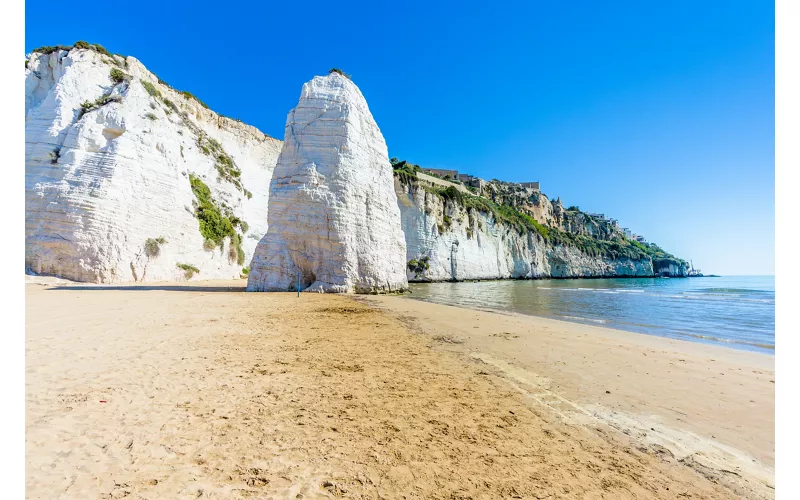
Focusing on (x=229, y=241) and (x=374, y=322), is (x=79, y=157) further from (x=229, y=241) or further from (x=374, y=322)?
(x=374, y=322)

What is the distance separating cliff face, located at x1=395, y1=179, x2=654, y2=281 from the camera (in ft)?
122

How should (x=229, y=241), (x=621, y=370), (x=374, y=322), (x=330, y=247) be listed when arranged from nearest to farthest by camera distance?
(x=621, y=370) → (x=374, y=322) → (x=330, y=247) → (x=229, y=241)

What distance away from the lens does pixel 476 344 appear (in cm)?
657

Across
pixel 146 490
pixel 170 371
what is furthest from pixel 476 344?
pixel 146 490

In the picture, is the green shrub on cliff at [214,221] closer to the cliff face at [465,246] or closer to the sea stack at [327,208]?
the sea stack at [327,208]

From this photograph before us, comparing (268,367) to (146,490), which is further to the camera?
(268,367)

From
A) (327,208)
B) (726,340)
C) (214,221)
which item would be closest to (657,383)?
(726,340)

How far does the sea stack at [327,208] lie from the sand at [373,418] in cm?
1077

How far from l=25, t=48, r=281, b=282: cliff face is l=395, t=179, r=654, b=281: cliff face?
693 inches

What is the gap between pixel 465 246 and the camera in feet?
142

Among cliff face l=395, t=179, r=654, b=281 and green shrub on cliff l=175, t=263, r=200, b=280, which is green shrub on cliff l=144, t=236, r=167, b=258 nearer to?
green shrub on cliff l=175, t=263, r=200, b=280

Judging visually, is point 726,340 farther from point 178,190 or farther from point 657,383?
point 178,190

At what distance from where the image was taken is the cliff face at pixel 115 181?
1681 centimetres
